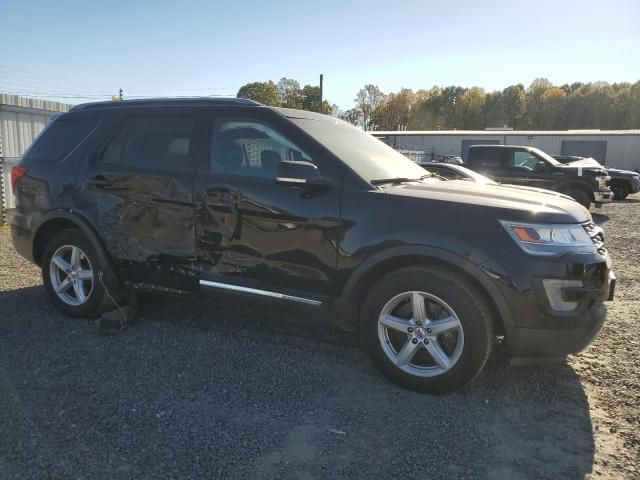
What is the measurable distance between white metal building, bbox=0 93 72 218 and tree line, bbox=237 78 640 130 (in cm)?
7566

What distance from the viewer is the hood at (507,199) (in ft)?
10.3

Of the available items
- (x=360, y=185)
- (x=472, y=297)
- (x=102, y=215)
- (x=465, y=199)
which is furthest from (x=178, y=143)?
(x=472, y=297)

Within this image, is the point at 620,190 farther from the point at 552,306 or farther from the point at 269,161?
the point at 269,161

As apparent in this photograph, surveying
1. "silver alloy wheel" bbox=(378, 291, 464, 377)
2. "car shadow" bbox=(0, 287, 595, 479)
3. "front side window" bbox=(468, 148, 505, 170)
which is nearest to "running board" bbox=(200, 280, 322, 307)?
"car shadow" bbox=(0, 287, 595, 479)

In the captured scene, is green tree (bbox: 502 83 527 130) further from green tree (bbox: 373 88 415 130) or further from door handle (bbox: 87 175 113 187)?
door handle (bbox: 87 175 113 187)

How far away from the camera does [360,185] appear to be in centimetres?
349

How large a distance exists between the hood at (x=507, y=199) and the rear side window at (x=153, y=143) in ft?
5.59

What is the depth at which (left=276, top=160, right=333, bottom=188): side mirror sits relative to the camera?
343cm

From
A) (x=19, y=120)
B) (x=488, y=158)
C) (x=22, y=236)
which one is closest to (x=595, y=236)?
(x=22, y=236)

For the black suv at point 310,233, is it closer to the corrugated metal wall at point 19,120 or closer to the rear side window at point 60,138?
the rear side window at point 60,138

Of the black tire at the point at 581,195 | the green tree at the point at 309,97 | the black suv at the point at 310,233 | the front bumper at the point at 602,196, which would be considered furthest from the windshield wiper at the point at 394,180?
the green tree at the point at 309,97

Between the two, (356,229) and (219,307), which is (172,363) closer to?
(219,307)

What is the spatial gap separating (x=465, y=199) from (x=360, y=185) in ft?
2.30

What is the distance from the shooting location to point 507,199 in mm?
3381
